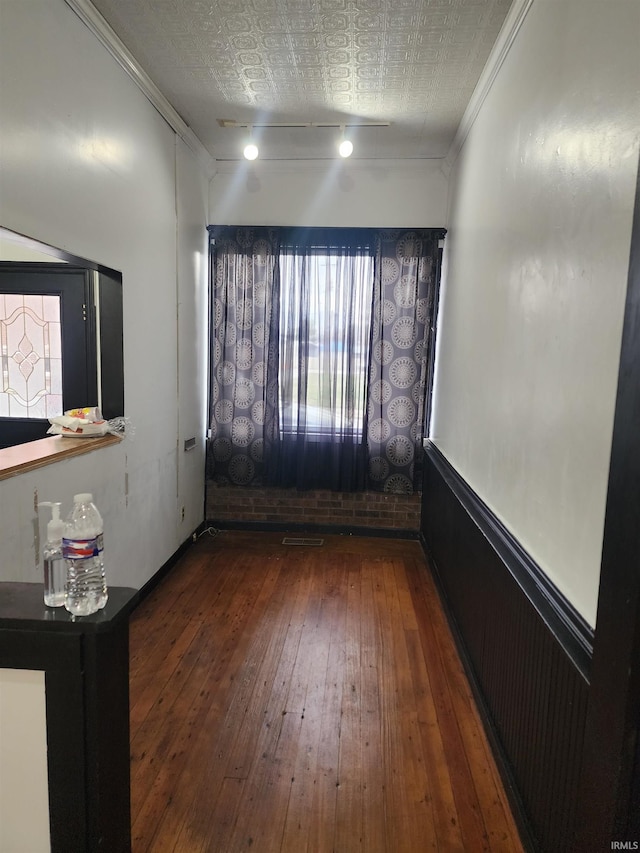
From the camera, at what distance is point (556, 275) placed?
58.6 inches

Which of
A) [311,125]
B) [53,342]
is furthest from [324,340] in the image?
[53,342]

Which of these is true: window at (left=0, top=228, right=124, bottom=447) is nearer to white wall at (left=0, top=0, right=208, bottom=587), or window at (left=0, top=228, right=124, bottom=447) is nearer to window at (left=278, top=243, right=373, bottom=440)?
white wall at (left=0, top=0, right=208, bottom=587)

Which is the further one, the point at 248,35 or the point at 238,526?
the point at 238,526

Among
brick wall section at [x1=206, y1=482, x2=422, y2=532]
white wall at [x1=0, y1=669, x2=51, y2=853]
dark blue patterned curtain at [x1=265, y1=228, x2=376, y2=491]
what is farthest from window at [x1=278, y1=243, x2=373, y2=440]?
white wall at [x1=0, y1=669, x2=51, y2=853]

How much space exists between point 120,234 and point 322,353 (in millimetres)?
1832

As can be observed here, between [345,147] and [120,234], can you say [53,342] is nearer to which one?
[120,234]

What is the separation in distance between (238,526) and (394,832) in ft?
9.54

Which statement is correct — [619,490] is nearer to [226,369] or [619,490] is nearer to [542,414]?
[542,414]

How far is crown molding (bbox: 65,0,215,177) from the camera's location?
6.81 feet

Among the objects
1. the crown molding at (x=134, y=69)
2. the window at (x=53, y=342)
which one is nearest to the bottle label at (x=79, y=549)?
the window at (x=53, y=342)

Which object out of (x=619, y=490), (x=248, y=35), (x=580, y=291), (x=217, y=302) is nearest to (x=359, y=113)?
(x=248, y=35)

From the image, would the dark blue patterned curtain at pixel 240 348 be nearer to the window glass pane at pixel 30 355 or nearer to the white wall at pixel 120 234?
the white wall at pixel 120 234

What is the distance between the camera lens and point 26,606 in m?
0.98

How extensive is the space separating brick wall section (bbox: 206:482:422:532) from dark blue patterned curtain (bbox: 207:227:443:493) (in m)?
0.15
